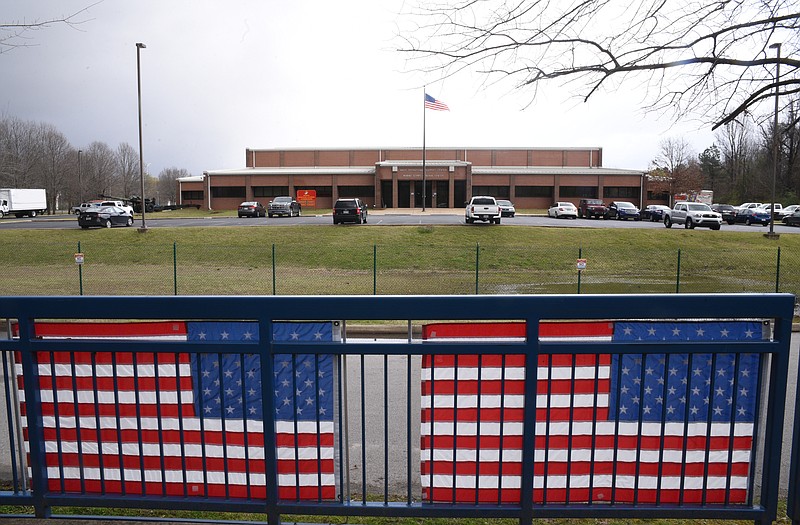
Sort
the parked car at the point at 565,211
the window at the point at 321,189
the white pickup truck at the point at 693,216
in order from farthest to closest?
the window at the point at 321,189
the parked car at the point at 565,211
the white pickup truck at the point at 693,216

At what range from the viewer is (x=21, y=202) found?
64.1 m

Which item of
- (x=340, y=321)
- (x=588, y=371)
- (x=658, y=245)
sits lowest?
(x=658, y=245)

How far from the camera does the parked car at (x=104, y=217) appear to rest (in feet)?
128

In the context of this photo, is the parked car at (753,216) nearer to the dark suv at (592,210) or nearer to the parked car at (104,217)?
the dark suv at (592,210)

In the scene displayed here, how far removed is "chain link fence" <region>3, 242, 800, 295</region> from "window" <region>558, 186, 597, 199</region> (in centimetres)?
4809

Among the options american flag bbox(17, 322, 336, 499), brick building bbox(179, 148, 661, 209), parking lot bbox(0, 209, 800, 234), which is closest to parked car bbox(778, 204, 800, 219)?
parking lot bbox(0, 209, 800, 234)

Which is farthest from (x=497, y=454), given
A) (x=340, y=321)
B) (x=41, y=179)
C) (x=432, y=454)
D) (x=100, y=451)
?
(x=41, y=179)

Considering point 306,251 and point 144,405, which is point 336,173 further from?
point 144,405

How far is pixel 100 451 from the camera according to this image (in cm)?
328

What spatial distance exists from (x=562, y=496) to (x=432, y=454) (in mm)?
733

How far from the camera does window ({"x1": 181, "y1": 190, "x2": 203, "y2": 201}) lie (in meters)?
87.7

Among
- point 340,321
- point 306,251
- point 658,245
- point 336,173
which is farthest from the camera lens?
point 336,173

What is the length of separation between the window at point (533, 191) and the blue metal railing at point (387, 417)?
75.0 meters

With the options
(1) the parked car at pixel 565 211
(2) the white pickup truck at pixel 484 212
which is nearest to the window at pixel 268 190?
(1) the parked car at pixel 565 211
